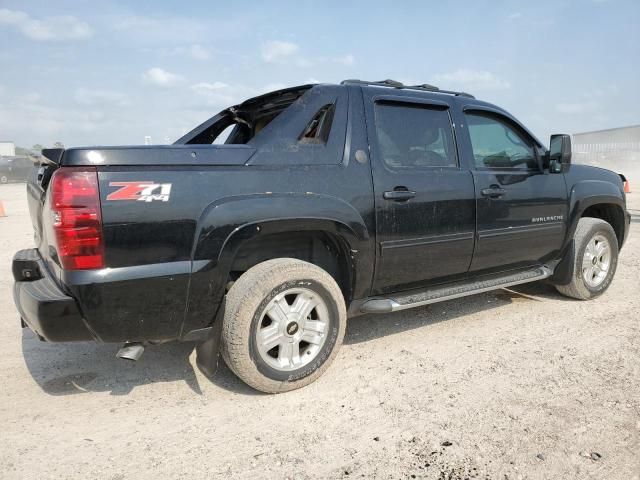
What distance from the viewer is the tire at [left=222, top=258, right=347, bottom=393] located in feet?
8.68

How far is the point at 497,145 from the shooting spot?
399 centimetres

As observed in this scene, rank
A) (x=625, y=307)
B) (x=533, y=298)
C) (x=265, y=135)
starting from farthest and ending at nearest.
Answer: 1. (x=533, y=298)
2. (x=625, y=307)
3. (x=265, y=135)

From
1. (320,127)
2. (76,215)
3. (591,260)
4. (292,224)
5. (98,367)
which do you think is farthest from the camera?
(591,260)

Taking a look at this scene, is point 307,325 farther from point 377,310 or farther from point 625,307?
point 625,307

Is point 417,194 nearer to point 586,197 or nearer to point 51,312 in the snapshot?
point 586,197

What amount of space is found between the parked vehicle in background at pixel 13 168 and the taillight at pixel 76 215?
2587 cm

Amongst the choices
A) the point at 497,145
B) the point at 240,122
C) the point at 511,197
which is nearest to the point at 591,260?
the point at 511,197

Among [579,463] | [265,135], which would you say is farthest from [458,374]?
[265,135]

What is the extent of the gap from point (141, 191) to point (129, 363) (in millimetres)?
1557

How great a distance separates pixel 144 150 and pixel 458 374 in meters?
2.32

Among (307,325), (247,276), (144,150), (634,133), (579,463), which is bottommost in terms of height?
(579,463)

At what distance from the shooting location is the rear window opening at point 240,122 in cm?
388

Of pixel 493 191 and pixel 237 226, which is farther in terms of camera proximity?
pixel 493 191

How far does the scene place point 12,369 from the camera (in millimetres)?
3207
